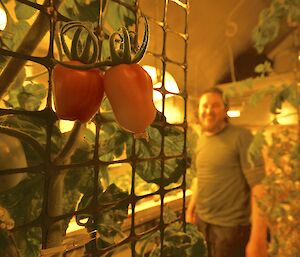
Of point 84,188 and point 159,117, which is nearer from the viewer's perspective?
point 84,188

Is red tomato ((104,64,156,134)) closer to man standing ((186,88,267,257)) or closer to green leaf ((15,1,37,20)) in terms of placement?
green leaf ((15,1,37,20))

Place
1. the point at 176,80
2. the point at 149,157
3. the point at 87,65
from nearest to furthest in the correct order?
the point at 87,65 → the point at 149,157 → the point at 176,80

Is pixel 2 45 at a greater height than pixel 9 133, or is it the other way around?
pixel 2 45

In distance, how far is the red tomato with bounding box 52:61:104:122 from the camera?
0.31m

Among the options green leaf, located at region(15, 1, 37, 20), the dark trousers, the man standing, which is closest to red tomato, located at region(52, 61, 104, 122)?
green leaf, located at region(15, 1, 37, 20)

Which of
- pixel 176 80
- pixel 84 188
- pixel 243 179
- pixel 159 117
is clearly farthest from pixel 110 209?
pixel 243 179

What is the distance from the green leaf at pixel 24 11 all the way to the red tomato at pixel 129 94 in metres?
0.15

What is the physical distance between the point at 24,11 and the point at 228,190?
4.93 ft

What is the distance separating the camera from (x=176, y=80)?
2.85 ft

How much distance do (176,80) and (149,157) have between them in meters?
0.39

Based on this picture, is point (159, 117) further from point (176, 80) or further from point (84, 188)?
point (176, 80)

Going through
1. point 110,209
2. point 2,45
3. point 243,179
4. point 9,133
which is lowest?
point 243,179

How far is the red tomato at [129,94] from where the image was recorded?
321mm

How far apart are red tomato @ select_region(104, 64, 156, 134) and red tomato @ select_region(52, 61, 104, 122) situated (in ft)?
0.06
